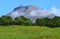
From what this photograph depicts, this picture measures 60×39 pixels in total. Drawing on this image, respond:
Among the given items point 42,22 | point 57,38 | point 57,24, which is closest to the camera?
point 57,38

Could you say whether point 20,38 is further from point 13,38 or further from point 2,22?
point 2,22

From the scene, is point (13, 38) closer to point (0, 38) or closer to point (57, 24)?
point (0, 38)

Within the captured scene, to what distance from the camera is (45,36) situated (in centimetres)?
3412

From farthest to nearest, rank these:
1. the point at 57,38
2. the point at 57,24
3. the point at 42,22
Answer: the point at 42,22 → the point at 57,24 → the point at 57,38

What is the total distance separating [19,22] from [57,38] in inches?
2749

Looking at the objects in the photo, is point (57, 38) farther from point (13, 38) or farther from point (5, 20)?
point (5, 20)

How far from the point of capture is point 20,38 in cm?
3350

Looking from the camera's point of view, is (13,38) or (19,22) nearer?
(13,38)

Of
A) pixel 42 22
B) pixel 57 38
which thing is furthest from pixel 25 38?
pixel 42 22

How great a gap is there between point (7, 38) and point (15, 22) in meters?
66.6

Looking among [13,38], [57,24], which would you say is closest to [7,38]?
[13,38]

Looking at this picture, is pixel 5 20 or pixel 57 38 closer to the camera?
pixel 57 38

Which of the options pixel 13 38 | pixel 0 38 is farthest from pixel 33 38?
pixel 0 38

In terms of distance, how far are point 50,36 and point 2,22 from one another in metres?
70.7
